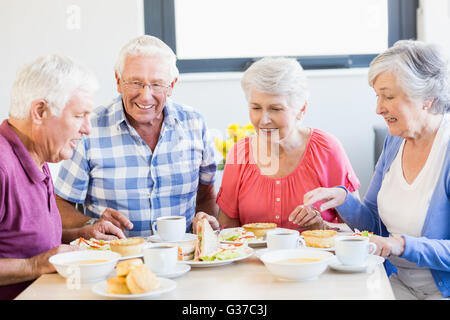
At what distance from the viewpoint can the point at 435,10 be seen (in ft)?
12.4

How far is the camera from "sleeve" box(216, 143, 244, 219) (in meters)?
2.32

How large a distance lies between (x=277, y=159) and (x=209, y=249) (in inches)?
30.9

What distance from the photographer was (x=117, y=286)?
1.28 meters

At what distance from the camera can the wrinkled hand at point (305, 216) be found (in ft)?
6.48

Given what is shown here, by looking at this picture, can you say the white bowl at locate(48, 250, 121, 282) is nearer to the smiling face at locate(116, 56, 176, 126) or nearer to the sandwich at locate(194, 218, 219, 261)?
the sandwich at locate(194, 218, 219, 261)

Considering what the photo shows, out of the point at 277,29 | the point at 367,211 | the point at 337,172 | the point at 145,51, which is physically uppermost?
the point at 277,29

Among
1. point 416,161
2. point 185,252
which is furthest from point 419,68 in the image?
point 185,252

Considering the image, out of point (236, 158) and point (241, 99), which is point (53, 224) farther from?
point (241, 99)

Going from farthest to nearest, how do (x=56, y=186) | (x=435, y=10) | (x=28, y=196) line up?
(x=435, y=10)
(x=56, y=186)
(x=28, y=196)

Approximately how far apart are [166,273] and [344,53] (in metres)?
2.84

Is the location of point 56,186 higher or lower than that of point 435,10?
lower

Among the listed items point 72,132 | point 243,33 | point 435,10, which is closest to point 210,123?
point 243,33

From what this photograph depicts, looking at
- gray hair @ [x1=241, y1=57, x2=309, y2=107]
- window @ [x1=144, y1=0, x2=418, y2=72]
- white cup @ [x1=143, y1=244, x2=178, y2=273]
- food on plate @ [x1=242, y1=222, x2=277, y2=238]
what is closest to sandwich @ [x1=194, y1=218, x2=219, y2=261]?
white cup @ [x1=143, y1=244, x2=178, y2=273]

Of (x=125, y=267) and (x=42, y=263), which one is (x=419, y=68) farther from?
(x=42, y=263)
